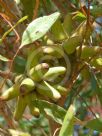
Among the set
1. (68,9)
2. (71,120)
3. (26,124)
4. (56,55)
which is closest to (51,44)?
(56,55)

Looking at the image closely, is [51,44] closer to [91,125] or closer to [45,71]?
[45,71]

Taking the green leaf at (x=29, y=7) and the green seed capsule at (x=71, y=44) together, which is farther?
the green leaf at (x=29, y=7)

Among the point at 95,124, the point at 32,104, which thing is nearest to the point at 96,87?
the point at 95,124

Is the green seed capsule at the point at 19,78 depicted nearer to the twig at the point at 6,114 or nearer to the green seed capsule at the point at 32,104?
the green seed capsule at the point at 32,104

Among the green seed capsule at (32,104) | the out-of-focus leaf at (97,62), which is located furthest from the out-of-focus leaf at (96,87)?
the green seed capsule at (32,104)

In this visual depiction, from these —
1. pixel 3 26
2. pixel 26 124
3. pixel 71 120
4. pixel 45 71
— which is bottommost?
pixel 26 124

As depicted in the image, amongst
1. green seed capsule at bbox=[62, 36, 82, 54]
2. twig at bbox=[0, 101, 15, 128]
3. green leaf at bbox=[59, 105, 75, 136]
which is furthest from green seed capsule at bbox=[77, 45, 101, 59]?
twig at bbox=[0, 101, 15, 128]

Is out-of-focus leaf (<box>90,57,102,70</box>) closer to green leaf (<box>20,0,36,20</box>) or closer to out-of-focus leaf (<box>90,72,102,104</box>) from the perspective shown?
out-of-focus leaf (<box>90,72,102,104</box>)
